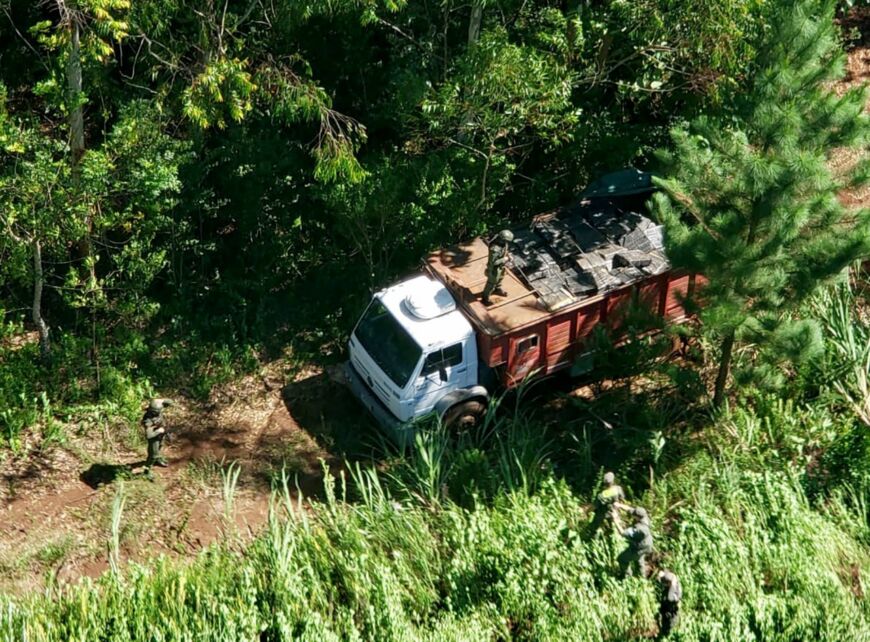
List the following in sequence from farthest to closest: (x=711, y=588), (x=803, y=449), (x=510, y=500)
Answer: (x=803, y=449)
(x=510, y=500)
(x=711, y=588)

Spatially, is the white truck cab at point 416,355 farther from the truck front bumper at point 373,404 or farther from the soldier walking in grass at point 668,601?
the soldier walking in grass at point 668,601

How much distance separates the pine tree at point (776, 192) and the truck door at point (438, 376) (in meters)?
2.93

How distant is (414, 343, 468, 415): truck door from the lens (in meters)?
13.2

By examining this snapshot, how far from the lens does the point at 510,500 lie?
39.3ft

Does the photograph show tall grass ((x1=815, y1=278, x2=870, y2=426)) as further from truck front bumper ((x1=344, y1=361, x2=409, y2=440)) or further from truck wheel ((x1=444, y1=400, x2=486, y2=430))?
truck front bumper ((x1=344, y1=361, x2=409, y2=440))

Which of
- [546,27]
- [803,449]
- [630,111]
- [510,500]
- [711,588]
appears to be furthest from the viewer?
[630,111]

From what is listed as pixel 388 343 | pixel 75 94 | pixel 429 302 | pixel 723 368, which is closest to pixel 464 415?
pixel 388 343

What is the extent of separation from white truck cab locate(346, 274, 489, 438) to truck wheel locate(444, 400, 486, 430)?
16 mm

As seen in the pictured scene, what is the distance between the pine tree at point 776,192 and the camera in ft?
36.6

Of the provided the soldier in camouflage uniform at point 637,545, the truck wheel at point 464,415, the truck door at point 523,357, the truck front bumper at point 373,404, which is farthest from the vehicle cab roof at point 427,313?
the soldier in camouflage uniform at point 637,545

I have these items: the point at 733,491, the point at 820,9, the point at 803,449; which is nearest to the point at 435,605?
the point at 733,491

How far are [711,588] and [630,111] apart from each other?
8659 mm

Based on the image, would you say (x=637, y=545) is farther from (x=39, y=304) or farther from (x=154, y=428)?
(x=39, y=304)

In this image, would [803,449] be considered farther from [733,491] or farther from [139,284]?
[139,284]
